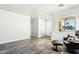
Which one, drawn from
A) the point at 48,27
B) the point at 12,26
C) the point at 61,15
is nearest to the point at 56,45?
the point at 48,27

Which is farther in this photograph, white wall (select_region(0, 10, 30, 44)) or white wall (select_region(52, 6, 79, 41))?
white wall (select_region(0, 10, 30, 44))

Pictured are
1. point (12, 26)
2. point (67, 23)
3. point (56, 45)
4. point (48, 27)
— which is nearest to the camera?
point (67, 23)

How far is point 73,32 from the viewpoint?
183cm

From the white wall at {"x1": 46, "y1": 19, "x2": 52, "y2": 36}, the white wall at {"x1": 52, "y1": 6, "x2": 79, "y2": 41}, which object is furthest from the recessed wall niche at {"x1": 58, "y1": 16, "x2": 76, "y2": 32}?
the white wall at {"x1": 46, "y1": 19, "x2": 52, "y2": 36}

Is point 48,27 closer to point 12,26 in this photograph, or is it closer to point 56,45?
point 56,45

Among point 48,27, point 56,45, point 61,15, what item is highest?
point 61,15

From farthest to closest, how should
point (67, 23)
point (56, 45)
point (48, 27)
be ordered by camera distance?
point (48, 27)
point (56, 45)
point (67, 23)

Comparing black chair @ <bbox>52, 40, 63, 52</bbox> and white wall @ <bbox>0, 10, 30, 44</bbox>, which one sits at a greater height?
white wall @ <bbox>0, 10, 30, 44</bbox>

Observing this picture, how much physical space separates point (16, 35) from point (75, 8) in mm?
2529

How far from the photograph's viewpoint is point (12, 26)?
10.2ft

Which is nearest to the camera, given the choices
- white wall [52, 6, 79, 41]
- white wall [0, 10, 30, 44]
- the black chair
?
white wall [52, 6, 79, 41]

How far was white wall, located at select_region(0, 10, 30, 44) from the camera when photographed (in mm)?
2712

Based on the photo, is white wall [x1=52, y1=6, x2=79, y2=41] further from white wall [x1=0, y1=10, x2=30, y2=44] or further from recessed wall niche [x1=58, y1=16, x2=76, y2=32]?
white wall [x1=0, y1=10, x2=30, y2=44]
